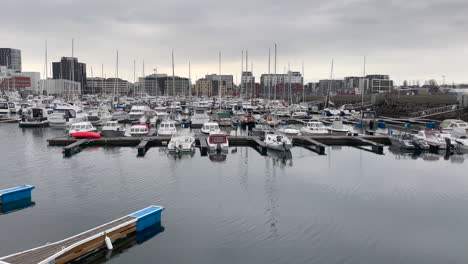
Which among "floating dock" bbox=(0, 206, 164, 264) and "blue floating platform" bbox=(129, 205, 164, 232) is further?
"blue floating platform" bbox=(129, 205, 164, 232)

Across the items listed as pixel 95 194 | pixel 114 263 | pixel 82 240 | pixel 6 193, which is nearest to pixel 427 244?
pixel 114 263

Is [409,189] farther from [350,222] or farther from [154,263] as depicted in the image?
[154,263]

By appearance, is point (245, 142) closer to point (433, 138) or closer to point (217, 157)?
point (217, 157)

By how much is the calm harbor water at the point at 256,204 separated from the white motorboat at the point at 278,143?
5.08ft

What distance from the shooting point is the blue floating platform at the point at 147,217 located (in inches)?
741

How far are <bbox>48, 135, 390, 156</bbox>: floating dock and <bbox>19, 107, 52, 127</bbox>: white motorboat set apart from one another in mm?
22483

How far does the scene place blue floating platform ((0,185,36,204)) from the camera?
2296 cm

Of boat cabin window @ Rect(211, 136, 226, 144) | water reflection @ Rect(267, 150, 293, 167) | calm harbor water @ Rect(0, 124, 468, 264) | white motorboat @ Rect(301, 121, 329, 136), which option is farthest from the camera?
white motorboat @ Rect(301, 121, 329, 136)

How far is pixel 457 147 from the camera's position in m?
43.2

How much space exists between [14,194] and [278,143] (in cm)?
Answer: 2587

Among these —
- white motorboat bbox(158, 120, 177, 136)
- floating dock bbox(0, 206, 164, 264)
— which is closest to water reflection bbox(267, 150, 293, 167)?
white motorboat bbox(158, 120, 177, 136)

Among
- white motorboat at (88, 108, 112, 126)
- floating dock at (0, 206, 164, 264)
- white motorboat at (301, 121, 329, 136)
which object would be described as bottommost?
floating dock at (0, 206, 164, 264)

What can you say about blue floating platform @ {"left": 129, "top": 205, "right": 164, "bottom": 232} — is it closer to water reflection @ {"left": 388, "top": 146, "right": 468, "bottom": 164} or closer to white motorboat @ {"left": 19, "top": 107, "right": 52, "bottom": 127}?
water reflection @ {"left": 388, "top": 146, "right": 468, "bottom": 164}

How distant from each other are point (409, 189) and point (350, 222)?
995cm
